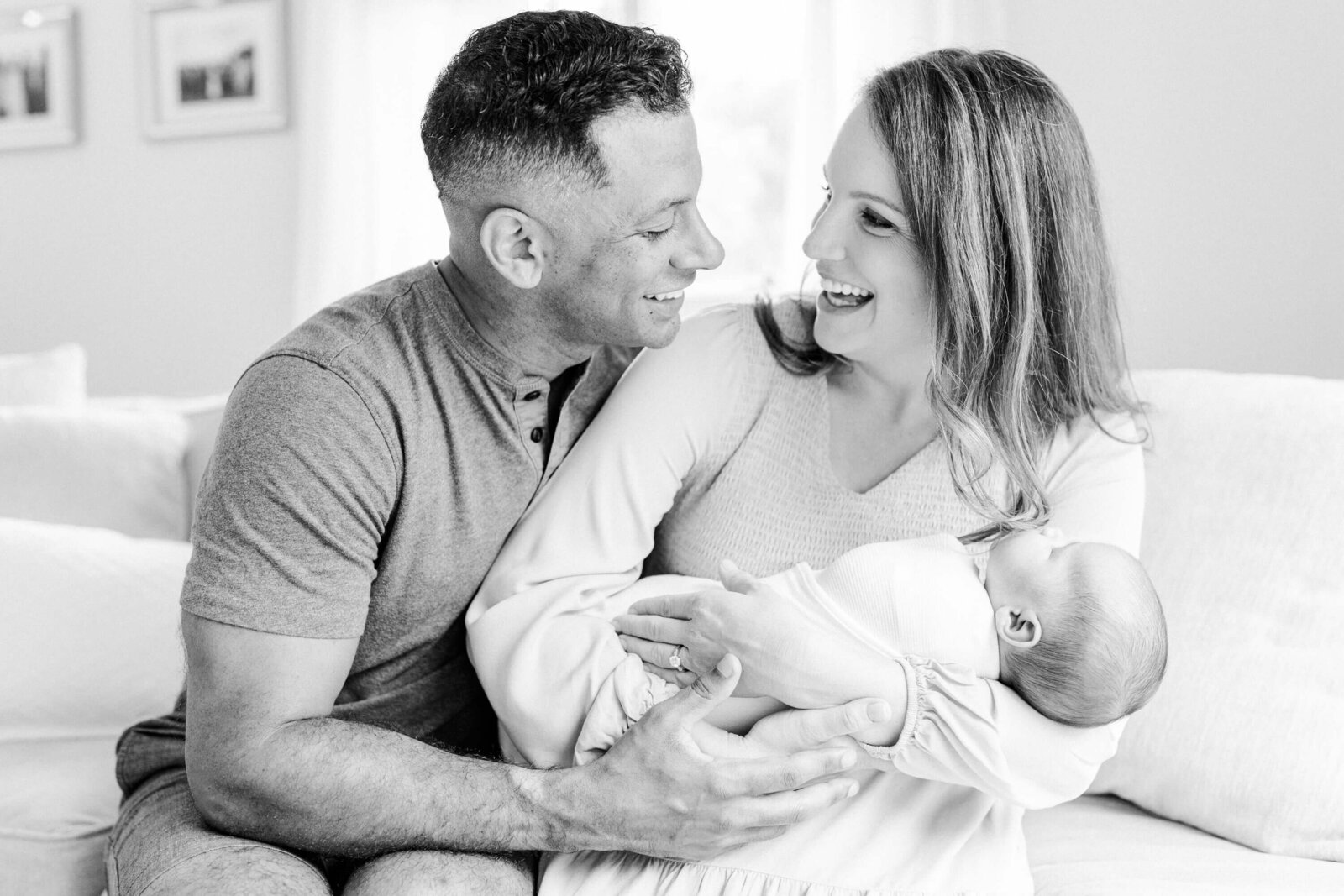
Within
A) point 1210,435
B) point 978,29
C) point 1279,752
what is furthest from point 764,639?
point 978,29

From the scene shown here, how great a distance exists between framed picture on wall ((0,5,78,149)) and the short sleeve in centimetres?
350

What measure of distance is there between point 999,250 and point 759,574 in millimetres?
526

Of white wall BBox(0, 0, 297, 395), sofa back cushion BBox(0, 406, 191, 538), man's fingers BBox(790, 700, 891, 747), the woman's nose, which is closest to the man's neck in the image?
the woman's nose

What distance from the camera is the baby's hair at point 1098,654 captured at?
1.31m

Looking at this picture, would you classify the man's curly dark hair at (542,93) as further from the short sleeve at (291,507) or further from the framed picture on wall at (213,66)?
the framed picture on wall at (213,66)

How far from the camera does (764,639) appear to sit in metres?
1.36

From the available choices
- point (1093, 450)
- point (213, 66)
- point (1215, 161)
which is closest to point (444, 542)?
point (1093, 450)

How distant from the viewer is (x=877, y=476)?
1.65 metres

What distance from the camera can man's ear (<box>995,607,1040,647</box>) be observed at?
136 centimetres

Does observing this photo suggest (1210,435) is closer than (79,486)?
Yes

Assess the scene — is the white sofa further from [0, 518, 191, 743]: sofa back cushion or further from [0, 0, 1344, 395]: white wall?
[0, 0, 1344, 395]: white wall

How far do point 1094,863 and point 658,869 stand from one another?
562mm

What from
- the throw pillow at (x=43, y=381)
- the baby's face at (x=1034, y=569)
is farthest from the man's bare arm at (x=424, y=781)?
the throw pillow at (x=43, y=381)

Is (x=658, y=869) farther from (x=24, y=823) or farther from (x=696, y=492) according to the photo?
(x=24, y=823)
